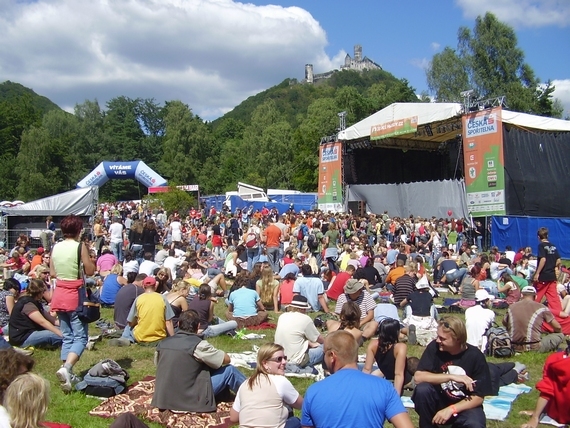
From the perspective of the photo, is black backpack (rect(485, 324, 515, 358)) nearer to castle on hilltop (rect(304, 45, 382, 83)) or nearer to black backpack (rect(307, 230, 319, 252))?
black backpack (rect(307, 230, 319, 252))

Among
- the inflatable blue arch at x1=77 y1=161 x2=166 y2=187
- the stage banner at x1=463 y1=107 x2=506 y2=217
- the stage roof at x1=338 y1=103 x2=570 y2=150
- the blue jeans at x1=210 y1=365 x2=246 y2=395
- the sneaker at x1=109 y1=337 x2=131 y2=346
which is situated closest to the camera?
the blue jeans at x1=210 y1=365 x2=246 y2=395

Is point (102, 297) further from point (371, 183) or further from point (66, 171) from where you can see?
point (66, 171)

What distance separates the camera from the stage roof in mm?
20562

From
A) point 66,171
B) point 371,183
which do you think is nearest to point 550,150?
point 371,183

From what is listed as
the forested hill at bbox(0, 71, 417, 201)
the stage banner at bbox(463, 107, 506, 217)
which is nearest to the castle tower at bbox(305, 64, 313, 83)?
the forested hill at bbox(0, 71, 417, 201)

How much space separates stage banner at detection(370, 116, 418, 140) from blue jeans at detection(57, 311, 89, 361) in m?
19.2

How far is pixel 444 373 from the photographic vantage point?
3.66 m

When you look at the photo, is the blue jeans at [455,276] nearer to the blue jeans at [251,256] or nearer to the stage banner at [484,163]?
the blue jeans at [251,256]

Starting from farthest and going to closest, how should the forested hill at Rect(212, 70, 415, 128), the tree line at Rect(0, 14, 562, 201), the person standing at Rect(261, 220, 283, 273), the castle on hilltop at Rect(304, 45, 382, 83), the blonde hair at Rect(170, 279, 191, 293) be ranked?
the castle on hilltop at Rect(304, 45, 382, 83) < the forested hill at Rect(212, 70, 415, 128) < the tree line at Rect(0, 14, 562, 201) < the person standing at Rect(261, 220, 283, 273) < the blonde hair at Rect(170, 279, 191, 293)

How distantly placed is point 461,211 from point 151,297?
58.4 ft

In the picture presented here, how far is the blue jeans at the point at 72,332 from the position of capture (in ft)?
16.7

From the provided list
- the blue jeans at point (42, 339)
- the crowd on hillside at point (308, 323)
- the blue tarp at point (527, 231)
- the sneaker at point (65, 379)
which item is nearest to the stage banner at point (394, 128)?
the blue tarp at point (527, 231)

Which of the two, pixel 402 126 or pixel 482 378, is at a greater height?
pixel 402 126

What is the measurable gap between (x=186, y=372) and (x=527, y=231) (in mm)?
16733
